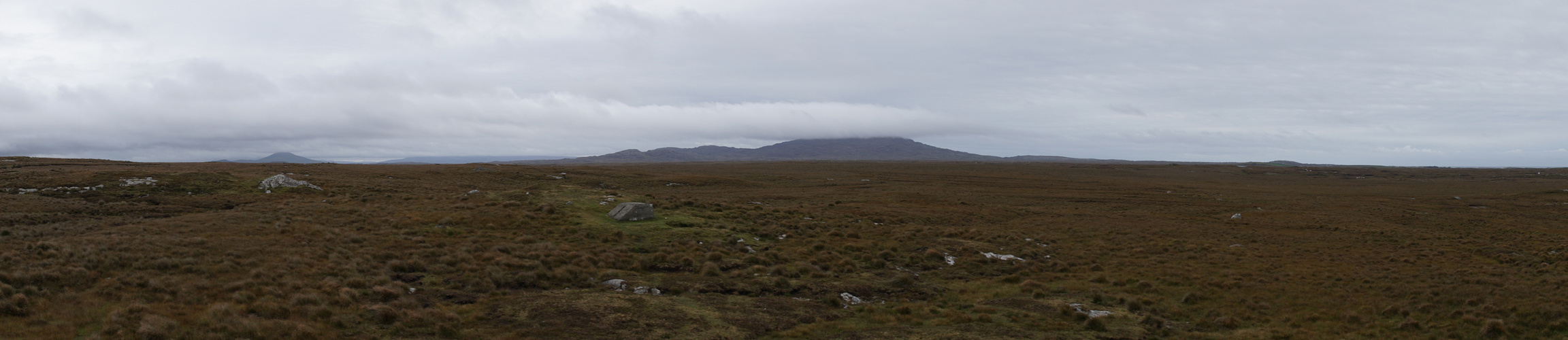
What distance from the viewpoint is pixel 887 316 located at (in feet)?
51.2

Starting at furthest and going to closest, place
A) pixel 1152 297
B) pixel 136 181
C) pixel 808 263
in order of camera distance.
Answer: pixel 136 181 < pixel 808 263 < pixel 1152 297

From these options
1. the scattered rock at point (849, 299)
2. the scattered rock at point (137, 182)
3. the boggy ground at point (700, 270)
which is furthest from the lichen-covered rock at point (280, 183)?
the scattered rock at point (849, 299)

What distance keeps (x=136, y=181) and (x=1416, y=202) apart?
10226 cm

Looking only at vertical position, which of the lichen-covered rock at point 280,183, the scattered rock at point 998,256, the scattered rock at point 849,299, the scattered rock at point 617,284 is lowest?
the scattered rock at point 998,256

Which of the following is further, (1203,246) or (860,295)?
(1203,246)

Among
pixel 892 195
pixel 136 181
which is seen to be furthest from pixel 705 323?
pixel 892 195

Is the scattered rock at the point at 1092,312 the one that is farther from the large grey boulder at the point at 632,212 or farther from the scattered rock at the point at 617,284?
the large grey boulder at the point at 632,212

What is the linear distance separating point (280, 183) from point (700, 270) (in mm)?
34180

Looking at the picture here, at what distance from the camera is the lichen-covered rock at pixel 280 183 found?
3781 cm

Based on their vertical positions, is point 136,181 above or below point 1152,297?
above

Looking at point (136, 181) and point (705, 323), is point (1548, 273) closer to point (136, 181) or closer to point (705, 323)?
point (705, 323)

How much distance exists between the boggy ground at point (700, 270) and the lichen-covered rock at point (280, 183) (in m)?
1.44

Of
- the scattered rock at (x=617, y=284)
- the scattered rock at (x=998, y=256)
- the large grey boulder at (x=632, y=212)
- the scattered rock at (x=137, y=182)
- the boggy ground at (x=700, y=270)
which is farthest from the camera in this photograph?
the scattered rock at (x=137, y=182)

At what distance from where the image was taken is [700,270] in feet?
68.4
